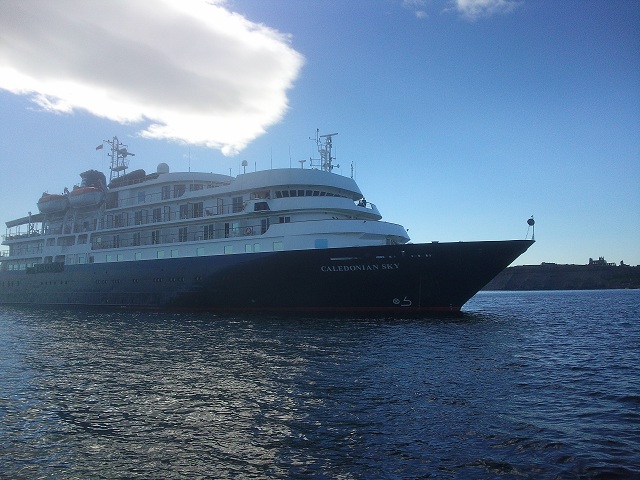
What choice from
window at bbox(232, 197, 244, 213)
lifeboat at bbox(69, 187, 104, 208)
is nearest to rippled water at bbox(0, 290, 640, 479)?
window at bbox(232, 197, 244, 213)

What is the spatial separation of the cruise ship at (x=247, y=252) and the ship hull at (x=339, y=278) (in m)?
0.07

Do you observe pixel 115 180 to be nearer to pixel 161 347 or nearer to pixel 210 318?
pixel 210 318

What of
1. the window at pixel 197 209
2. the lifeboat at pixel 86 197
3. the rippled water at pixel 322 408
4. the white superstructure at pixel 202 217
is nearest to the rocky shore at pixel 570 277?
the white superstructure at pixel 202 217

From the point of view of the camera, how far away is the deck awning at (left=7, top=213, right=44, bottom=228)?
54416mm

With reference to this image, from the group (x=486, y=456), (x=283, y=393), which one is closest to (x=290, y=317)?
(x=283, y=393)

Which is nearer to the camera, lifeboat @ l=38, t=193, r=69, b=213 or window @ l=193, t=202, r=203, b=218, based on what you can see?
window @ l=193, t=202, r=203, b=218

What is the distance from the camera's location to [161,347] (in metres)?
19.6

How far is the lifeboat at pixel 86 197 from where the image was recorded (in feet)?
151

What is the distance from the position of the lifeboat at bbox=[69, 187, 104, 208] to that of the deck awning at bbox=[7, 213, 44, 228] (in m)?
8.87

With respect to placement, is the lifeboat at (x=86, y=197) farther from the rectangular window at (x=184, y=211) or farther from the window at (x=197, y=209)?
the window at (x=197, y=209)

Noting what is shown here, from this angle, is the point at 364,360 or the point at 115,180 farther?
the point at 115,180

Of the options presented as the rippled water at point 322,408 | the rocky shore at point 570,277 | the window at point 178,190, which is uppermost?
the window at point 178,190

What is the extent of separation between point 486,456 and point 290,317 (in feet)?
73.9

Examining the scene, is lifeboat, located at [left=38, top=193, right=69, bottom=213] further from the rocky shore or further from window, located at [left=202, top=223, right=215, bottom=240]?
the rocky shore
